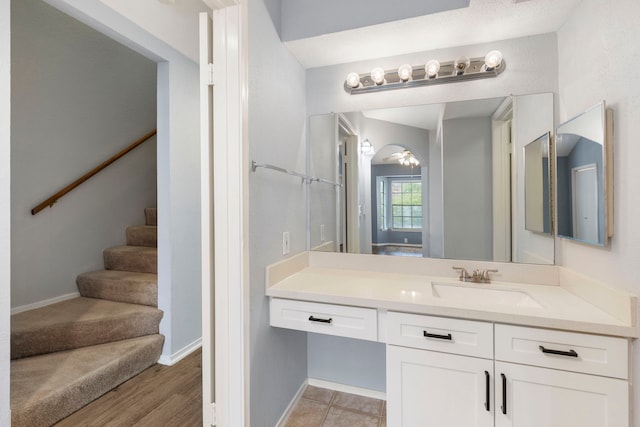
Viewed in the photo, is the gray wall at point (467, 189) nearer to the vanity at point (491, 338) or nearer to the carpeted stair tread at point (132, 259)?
the vanity at point (491, 338)

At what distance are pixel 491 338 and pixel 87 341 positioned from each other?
2552mm

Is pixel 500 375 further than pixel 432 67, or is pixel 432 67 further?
pixel 432 67

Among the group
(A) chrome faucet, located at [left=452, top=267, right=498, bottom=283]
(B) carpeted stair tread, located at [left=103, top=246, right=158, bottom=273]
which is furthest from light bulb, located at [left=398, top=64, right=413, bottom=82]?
(B) carpeted stair tread, located at [left=103, top=246, right=158, bottom=273]

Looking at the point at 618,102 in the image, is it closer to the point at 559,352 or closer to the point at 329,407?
the point at 559,352

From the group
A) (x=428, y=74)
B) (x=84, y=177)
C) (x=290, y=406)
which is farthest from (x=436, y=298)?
(x=84, y=177)

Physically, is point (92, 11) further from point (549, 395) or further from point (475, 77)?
point (549, 395)

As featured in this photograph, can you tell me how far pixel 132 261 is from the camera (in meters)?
2.76

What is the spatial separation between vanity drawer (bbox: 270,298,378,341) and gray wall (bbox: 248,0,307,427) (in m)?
0.08

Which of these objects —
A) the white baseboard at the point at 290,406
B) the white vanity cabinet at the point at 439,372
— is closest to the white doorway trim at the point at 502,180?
the white vanity cabinet at the point at 439,372

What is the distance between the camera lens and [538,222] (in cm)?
159

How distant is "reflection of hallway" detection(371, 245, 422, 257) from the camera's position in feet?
6.07

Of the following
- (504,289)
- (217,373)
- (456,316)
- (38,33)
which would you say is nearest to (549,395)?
(456,316)

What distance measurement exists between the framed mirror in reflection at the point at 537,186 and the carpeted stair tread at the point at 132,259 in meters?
2.85

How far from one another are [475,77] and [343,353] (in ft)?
6.08
